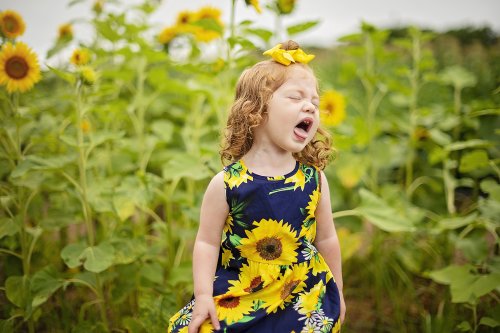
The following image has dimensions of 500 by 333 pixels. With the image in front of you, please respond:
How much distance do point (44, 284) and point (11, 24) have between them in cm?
94

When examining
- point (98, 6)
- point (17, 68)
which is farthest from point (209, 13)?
point (17, 68)

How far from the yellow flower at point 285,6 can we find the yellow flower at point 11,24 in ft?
3.13

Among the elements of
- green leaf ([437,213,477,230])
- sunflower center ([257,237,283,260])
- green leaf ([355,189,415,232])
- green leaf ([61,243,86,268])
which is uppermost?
sunflower center ([257,237,283,260])

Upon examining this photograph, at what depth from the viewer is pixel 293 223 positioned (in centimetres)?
114

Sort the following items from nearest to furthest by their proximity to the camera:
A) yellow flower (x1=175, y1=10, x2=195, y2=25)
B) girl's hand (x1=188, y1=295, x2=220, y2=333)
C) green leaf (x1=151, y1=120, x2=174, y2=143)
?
girl's hand (x1=188, y1=295, x2=220, y2=333) < green leaf (x1=151, y1=120, x2=174, y2=143) < yellow flower (x1=175, y1=10, x2=195, y2=25)

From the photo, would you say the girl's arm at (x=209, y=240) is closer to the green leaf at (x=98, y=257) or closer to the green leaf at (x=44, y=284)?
the green leaf at (x=98, y=257)

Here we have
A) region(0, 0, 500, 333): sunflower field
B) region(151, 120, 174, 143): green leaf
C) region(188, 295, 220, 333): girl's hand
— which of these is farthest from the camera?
region(151, 120, 174, 143): green leaf

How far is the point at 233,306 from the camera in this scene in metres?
1.11

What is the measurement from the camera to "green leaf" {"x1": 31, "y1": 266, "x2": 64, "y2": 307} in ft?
5.07

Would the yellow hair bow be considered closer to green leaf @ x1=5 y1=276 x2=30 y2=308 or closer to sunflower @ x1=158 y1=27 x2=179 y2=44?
green leaf @ x1=5 y1=276 x2=30 y2=308

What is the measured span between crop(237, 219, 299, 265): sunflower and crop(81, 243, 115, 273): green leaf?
0.60 metres

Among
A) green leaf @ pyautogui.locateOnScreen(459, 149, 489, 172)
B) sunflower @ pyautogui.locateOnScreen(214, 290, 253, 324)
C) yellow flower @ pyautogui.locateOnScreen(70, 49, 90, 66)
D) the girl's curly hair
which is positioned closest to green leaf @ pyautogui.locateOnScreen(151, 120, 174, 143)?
yellow flower @ pyautogui.locateOnScreen(70, 49, 90, 66)

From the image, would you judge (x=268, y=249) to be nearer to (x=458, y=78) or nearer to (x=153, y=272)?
(x=153, y=272)

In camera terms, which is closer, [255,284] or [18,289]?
[255,284]
